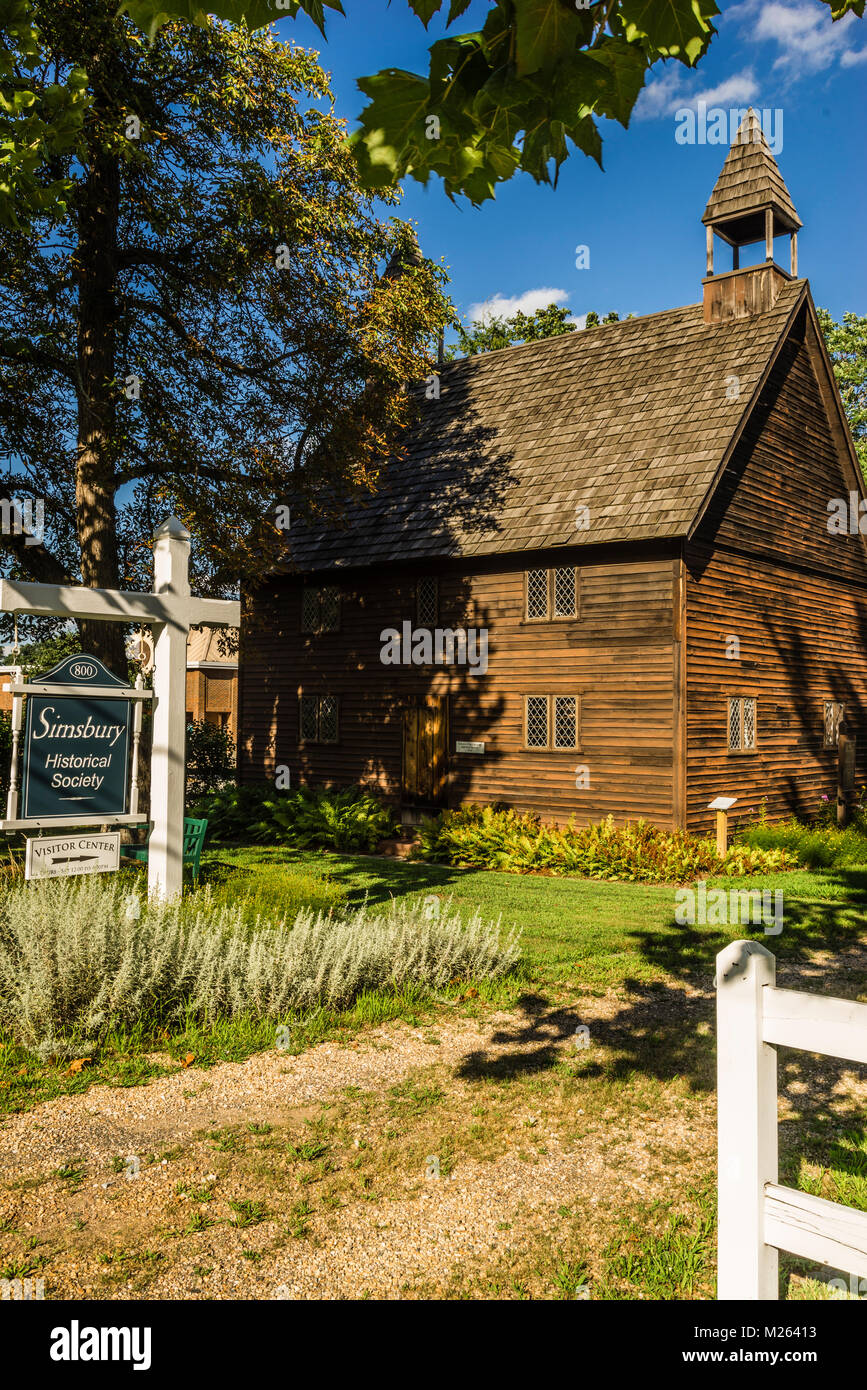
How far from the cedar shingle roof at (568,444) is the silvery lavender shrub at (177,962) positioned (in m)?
10.3

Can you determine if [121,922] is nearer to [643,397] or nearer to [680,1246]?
[680,1246]

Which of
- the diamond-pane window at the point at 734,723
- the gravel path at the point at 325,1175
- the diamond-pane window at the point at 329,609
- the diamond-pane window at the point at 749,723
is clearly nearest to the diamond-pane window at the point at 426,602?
the diamond-pane window at the point at 329,609

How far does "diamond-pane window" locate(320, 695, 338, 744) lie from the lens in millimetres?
21828

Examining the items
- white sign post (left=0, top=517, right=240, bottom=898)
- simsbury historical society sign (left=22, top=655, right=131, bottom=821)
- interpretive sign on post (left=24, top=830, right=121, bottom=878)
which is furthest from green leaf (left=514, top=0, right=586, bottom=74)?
interpretive sign on post (left=24, top=830, right=121, bottom=878)

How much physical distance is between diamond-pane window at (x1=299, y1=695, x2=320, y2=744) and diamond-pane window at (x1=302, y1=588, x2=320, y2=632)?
1.69 m

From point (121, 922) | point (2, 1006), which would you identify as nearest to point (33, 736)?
point (121, 922)

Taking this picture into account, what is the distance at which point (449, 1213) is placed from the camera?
4148mm

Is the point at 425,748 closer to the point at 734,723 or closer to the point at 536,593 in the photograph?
the point at 536,593

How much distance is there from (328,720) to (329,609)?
262 cm

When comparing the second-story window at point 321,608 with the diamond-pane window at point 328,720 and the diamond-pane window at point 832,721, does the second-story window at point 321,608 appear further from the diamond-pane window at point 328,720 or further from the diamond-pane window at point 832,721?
the diamond-pane window at point 832,721

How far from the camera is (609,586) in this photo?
17.2 metres

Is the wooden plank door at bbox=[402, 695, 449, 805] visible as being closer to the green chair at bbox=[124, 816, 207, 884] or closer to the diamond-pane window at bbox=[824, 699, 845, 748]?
the green chair at bbox=[124, 816, 207, 884]

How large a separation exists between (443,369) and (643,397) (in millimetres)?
7401

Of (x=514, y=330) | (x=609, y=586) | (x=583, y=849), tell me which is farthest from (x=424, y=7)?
(x=514, y=330)
